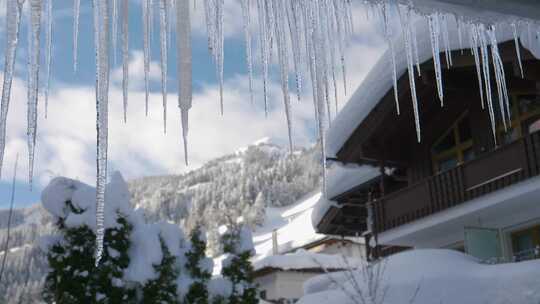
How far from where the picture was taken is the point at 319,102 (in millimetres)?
2918

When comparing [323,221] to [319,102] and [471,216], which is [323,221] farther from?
[319,102]

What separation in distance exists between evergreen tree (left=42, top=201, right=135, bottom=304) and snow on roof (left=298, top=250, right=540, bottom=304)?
13.3 feet

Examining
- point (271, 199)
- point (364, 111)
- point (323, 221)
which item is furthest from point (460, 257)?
point (271, 199)

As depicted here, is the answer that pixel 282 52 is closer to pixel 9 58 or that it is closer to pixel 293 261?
pixel 9 58

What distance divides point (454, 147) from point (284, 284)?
19.7m

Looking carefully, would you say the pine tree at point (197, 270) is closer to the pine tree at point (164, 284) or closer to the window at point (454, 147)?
the pine tree at point (164, 284)

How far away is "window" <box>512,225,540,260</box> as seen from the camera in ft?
42.6

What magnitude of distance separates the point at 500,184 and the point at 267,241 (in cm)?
10461

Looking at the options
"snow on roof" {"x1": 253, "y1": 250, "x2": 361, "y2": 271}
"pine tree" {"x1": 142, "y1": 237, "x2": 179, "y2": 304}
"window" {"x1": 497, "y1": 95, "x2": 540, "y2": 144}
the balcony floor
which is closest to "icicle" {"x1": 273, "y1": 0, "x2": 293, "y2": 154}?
"pine tree" {"x1": 142, "y1": 237, "x2": 179, "y2": 304}

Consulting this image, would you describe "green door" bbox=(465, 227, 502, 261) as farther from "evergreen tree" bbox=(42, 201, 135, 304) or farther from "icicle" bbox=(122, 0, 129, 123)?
"icicle" bbox=(122, 0, 129, 123)

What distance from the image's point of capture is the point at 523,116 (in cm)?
1302

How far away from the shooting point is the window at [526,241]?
12973 mm

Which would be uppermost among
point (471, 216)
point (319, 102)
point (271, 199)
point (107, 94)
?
Answer: point (271, 199)

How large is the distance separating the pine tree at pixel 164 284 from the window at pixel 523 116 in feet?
22.8
